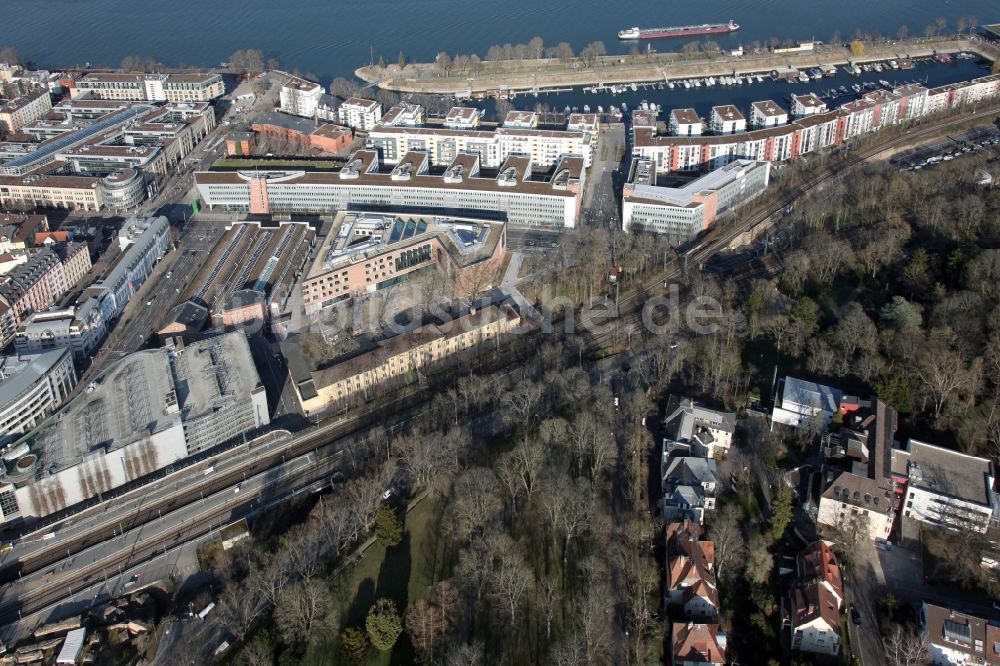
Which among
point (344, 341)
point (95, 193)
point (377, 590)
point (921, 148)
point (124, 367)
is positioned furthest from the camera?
point (921, 148)

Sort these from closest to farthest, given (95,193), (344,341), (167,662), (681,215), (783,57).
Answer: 1. (167,662)
2. (344,341)
3. (681,215)
4. (95,193)
5. (783,57)

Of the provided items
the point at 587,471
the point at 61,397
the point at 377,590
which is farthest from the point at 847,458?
the point at 61,397

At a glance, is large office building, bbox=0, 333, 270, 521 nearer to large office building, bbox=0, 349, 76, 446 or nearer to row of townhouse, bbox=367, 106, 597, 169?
large office building, bbox=0, 349, 76, 446

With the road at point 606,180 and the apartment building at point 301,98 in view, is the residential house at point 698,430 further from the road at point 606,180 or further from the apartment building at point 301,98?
the apartment building at point 301,98

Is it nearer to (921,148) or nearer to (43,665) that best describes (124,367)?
(43,665)

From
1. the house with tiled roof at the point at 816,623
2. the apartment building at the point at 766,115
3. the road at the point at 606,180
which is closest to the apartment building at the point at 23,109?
the road at the point at 606,180

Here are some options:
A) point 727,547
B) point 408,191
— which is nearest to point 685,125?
point 408,191

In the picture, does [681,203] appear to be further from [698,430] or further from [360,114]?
[360,114]
